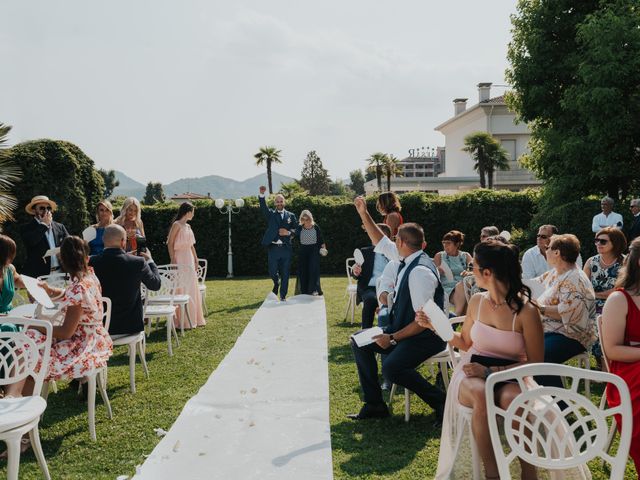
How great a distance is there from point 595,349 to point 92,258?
529 cm

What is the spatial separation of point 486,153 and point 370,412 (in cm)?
3846

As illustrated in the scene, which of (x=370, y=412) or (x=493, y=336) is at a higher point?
(x=493, y=336)

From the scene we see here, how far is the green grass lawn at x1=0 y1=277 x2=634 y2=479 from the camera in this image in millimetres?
4051

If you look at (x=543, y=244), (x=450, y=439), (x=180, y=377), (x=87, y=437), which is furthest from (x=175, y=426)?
(x=543, y=244)

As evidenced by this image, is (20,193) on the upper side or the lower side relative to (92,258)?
upper

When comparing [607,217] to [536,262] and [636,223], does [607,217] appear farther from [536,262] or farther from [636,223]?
[536,262]

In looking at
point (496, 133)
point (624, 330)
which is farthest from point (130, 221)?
point (496, 133)

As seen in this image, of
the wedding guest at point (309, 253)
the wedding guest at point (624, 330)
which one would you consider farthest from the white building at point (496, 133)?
the wedding guest at point (624, 330)

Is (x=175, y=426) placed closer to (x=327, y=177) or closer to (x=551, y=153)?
(x=551, y=153)

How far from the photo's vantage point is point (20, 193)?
17203 millimetres

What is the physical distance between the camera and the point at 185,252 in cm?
945

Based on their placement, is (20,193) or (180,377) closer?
(180,377)

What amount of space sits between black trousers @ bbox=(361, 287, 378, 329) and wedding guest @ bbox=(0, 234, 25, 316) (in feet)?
13.5

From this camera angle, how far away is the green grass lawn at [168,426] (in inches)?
159
